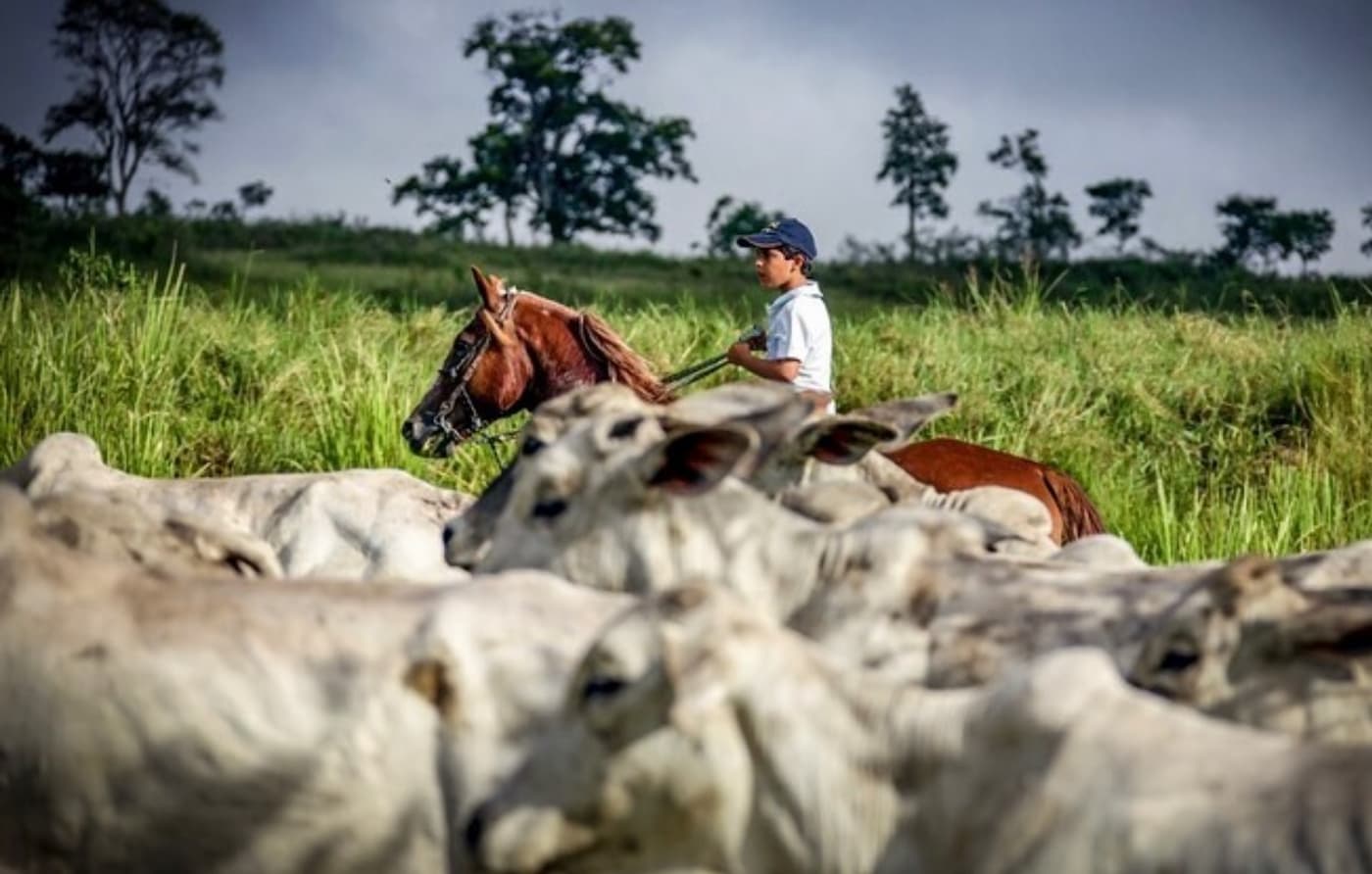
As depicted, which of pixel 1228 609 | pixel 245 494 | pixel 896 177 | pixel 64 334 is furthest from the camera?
pixel 896 177

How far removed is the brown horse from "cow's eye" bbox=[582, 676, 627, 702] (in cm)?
539

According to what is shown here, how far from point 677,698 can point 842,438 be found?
8.78 feet

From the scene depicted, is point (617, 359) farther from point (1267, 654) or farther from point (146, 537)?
point (1267, 654)

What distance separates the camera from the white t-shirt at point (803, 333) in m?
9.51

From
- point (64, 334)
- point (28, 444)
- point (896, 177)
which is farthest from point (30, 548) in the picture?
point (896, 177)

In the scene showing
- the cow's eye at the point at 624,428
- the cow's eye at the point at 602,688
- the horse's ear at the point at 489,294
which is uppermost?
the horse's ear at the point at 489,294

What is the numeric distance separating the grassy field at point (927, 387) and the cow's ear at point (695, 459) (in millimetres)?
5186

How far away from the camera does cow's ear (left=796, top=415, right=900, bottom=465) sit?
268 inches

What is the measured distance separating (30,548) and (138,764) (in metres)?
0.68

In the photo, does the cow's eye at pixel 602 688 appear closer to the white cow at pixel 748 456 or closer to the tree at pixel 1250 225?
the white cow at pixel 748 456

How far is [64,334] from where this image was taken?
42.1 feet

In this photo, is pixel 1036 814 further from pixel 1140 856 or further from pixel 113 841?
pixel 113 841

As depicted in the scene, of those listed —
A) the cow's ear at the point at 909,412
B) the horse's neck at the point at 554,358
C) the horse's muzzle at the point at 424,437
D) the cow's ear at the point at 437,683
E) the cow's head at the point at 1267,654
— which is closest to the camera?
the cow's ear at the point at 437,683

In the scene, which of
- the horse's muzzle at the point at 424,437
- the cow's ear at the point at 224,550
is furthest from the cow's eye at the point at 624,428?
the horse's muzzle at the point at 424,437
